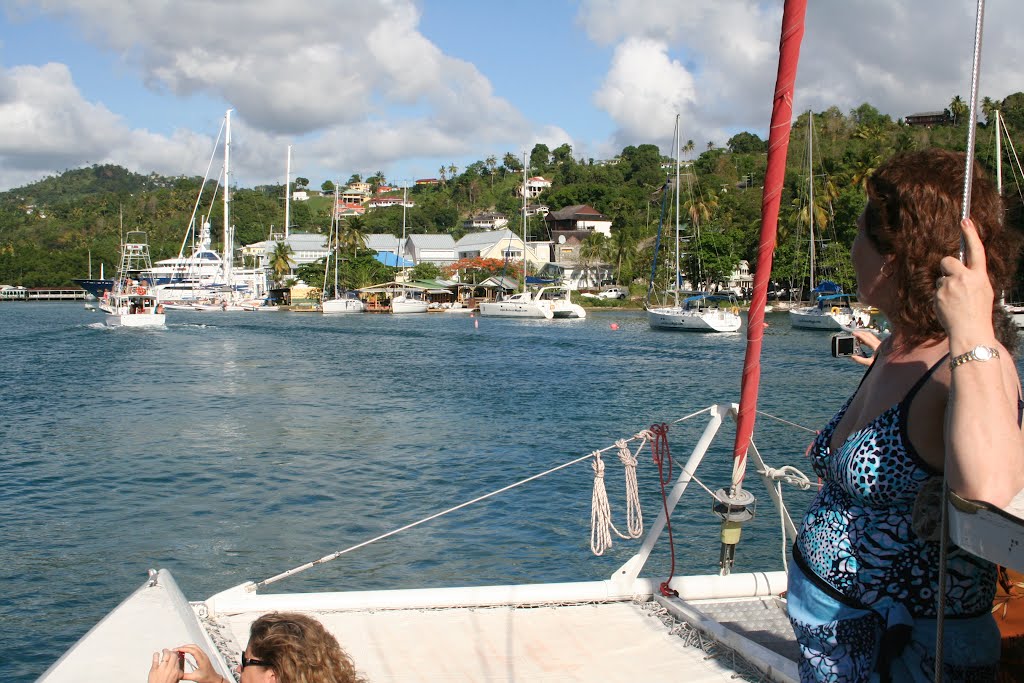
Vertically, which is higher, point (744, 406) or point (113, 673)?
point (744, 406)

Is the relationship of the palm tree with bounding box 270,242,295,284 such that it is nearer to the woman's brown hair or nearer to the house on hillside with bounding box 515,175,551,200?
the house on hillside with bounding box 515,175,551,200

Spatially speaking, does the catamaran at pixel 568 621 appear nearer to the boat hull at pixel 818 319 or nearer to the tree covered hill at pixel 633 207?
the tree covered hill at pixel 633 207

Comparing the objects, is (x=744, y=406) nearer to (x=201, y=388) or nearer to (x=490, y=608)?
(x=490, y=608)

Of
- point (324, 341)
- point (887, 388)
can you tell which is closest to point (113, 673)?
point (887, 388)

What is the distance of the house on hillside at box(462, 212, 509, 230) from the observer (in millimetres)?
134875

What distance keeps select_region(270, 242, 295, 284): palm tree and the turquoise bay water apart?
5699cm

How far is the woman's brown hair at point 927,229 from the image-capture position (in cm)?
190

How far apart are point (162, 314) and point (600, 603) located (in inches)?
1994

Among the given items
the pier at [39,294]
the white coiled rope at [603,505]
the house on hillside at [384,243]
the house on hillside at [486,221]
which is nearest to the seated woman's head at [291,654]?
the white coiled rope at [603,505]

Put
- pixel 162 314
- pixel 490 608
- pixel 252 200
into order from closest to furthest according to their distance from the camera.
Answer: pixel 490 608 → pixel 162 314 → pixel 252 200

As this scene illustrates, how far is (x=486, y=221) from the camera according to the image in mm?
139625

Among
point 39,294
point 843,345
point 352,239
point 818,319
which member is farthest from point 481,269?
point 843,345

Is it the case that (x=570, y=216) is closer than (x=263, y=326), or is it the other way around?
(x=263, y=326)

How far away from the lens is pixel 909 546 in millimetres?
1903
